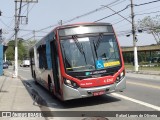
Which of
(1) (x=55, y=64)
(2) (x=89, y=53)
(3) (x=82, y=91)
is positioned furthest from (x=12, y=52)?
(3) (x=82, y=91)

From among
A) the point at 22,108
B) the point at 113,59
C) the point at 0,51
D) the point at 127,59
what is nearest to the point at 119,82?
the point at 113,59

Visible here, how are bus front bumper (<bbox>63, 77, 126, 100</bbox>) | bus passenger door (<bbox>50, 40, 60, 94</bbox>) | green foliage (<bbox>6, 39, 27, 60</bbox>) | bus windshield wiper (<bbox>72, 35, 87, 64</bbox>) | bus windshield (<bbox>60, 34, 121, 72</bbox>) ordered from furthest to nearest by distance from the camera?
1. green foliage (<bbox>6, 39, 27, 60</bbox>)
2. bus passenger door (<bbox>50, 40, 60, 94</bbox>)
3. bus windshield wiper (<bbox>72, 35, 87, 64</bbox>)
4. bus windshield (<bbox>60, 34, 121, 72</bbox>)
5. bus front bumper (<bbox>63, 77, 126, 100</bbox>)

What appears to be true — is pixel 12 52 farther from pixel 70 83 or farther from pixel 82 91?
pixel 82 91

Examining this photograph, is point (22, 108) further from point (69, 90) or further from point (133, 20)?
point (133, 20)

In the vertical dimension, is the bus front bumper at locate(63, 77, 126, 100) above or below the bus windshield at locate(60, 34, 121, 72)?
below

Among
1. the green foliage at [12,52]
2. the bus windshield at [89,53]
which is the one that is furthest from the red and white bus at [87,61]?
the green foliage at [12,52]

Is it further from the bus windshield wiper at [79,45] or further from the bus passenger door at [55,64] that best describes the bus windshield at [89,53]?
the bus passenger door at [55,64]

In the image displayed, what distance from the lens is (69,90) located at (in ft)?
39.5

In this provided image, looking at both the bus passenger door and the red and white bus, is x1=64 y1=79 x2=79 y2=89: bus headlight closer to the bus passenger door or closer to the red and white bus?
the red and white bus

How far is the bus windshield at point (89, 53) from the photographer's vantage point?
12344mm

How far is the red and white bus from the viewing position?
12.2m

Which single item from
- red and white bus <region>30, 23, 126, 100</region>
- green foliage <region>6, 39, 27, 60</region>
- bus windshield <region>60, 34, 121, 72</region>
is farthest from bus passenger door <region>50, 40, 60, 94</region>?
green foliage <region>6, 39, 27, 60</region>

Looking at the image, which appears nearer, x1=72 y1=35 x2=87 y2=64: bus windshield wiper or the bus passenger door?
x1=72 y1=35 x2=87 y2=64: bus windshield wiper

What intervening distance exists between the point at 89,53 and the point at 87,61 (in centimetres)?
31
